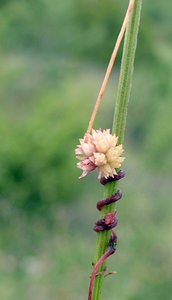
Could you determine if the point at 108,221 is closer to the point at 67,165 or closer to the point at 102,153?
the point at 102,153

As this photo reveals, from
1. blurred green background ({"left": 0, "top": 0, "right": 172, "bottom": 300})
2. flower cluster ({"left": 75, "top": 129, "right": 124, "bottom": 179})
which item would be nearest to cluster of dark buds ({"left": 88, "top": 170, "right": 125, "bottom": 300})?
flower cluster ({"left": 75, "top": 129, "right": 124, "bottom": 179})

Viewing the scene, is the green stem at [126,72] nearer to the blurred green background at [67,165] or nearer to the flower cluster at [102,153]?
the flower cluster at [102,153]

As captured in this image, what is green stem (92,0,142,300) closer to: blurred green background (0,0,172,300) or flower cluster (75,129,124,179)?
flower cluster (75,129,124,179)

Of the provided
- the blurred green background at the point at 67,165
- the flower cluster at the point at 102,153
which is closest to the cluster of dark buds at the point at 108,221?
the flower cluster at the point at 102,153

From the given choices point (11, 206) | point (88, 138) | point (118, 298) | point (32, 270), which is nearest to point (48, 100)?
point (11, 206)

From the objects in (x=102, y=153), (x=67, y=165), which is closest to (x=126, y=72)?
(x=102, y=153)
